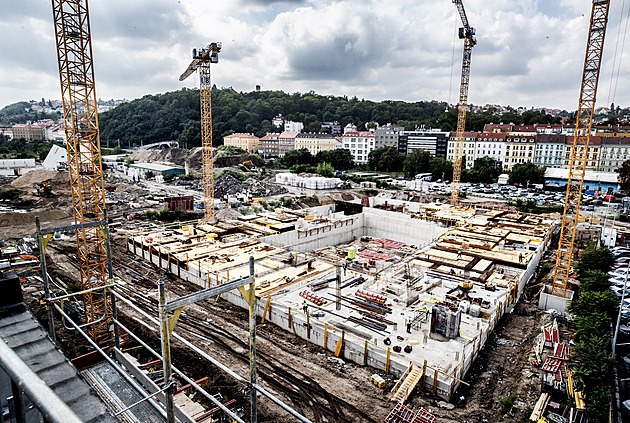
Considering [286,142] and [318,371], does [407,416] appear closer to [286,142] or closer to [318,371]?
[318,371]

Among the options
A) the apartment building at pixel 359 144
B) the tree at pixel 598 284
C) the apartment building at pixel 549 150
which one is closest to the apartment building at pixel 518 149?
the apartment building at pixel 549 150

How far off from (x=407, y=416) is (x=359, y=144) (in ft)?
243

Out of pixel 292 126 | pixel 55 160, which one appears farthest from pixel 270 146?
pixel 55 160

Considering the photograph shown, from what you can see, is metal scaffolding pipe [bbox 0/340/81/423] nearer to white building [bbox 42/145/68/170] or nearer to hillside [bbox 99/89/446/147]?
white building [bbox 42/145/68/170]

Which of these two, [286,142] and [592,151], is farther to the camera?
[286,142]

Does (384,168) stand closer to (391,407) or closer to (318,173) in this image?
(318,173)

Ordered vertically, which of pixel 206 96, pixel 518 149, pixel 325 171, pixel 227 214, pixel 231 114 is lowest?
pixel 227 214

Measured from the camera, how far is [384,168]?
226 ft

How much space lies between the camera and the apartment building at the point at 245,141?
88.9 meters

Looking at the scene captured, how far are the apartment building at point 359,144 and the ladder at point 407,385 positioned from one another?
70831 mm

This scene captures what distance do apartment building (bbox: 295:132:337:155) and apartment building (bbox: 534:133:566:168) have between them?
132ft

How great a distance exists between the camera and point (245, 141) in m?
89.0

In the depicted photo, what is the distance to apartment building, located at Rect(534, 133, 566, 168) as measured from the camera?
60656 mm

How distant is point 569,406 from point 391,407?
5.34 m
